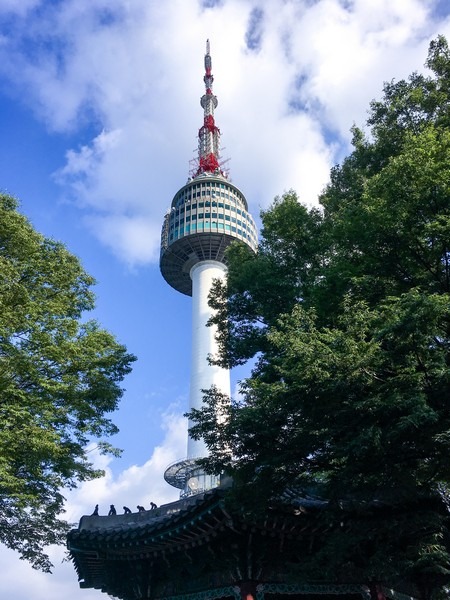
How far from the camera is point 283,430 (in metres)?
10.5

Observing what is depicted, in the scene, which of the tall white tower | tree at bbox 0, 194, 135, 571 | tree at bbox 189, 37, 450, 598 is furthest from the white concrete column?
tree at bbox 189, 37, 450, 598

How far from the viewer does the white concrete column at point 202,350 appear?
47.1 m

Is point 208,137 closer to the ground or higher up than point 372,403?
higher up

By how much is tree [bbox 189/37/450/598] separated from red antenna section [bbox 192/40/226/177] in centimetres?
4927

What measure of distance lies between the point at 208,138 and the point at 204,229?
45.3 ft

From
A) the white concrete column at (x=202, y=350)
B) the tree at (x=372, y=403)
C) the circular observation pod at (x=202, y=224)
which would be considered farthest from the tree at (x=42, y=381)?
the circular observation pod at (x=202, y=224)

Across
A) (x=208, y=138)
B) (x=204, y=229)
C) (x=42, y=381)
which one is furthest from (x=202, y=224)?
(x=42, y=381)

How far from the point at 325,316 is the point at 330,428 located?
487 cm

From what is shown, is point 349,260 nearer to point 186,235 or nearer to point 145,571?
point 145,571

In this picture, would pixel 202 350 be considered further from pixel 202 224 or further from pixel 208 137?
pixel 208 137

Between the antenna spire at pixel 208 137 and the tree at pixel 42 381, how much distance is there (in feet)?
153

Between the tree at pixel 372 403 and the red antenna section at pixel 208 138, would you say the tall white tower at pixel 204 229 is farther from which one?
the tree at pixel 372 403

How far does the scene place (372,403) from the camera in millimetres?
9273

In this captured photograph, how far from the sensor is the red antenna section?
2453 inches
